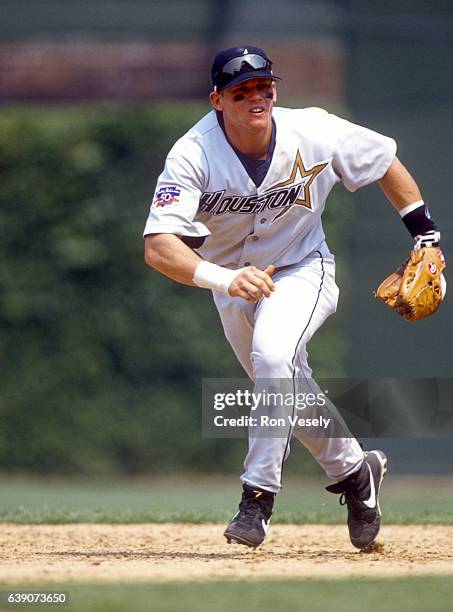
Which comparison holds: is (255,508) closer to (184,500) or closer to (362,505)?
(362,505)

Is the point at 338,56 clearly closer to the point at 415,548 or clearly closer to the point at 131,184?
the point at 131,184

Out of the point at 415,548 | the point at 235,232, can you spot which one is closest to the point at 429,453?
the point at 415,548

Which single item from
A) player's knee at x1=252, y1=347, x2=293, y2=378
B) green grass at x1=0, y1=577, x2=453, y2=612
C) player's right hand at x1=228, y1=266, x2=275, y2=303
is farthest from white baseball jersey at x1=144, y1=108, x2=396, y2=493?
green grass at x1=0, y1=577, x2=453, y2=612

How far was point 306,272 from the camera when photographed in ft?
16.9

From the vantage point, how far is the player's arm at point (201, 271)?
4.49 meters

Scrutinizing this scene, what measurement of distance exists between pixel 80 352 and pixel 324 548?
4.56 m

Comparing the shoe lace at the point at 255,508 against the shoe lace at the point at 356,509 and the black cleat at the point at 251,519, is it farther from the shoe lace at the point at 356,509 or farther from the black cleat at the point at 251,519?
the shoe lace at the point at 356,509

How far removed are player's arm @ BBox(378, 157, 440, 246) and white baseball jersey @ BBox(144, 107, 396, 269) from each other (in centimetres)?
8

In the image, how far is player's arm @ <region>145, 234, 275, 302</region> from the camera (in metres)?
4.49

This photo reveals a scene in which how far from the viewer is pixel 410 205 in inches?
205

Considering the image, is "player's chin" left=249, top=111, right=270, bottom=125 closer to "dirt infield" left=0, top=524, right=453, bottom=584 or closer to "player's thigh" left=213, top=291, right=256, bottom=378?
"player's thigh" left=213, top=291, right=256, bottom=378

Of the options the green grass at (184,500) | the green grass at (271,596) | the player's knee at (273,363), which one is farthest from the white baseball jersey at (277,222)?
the green grass at (184,500)

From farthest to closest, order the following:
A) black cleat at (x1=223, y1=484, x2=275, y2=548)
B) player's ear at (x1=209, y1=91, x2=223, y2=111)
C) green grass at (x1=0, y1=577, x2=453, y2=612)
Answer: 1. player's ear at (x1=209, y1=91, x2=223, y2=111)
2. black cleat at (x1=223, y1=484, x2=275, y2=548)
3. green grass at (x1=0, y1=577, x2=453, y2=612)

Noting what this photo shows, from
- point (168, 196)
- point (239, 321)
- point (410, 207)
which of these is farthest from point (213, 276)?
point (410, 207)
